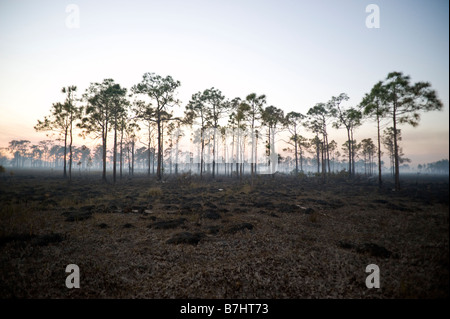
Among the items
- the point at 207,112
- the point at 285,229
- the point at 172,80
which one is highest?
the point at 172,80

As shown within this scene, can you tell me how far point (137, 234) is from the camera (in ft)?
27.7

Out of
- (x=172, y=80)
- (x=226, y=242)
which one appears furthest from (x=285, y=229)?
(x=172, y=80)

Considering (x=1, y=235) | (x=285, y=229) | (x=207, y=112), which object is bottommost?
(x=285, y=229)

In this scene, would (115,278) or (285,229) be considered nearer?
(115,278)

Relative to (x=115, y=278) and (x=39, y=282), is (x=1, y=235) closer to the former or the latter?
(x=39, y=282)

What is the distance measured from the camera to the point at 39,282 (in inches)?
181

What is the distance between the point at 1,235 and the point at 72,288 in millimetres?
5618

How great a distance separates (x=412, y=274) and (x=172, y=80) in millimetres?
33043

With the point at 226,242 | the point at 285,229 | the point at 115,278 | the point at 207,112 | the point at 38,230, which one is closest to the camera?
the point at 115,278
